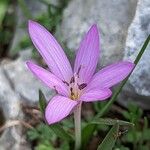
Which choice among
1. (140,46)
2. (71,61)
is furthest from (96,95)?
(140,46)

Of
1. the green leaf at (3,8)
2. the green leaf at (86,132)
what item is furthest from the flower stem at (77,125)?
the green leaf at (3,8)

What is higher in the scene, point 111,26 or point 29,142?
point 111,26

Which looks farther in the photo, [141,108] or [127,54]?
[141,108]

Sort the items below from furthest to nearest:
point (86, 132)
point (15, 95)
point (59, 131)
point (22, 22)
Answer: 1. point (22, 22)
2. point (15, 95)
3. point (86, 132)
4. point (59, 131)

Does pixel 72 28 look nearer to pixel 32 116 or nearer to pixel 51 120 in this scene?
pixel 32 116

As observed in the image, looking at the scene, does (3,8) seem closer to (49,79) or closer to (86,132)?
(86,132)

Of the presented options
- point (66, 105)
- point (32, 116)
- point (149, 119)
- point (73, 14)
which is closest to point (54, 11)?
point (73, 14)
